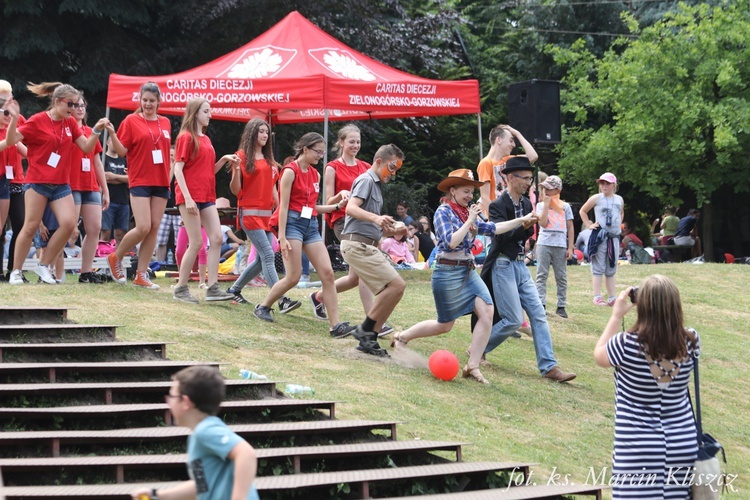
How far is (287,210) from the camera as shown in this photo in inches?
406

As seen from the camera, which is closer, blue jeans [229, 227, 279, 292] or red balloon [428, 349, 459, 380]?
red balloon [428, 349, 459, 380]

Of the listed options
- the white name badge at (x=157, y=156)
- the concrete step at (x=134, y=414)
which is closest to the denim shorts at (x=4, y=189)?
the white name badge at (x=157, y=156)

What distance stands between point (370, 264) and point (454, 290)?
0.82 meters

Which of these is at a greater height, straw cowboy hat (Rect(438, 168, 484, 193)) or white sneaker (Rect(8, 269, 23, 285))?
straw cowboy hat (Rect(438, 168, 484, 193))

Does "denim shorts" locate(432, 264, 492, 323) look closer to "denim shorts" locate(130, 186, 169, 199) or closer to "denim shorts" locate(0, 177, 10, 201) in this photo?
"denim shorts" locate(130, 186, 169, 199)

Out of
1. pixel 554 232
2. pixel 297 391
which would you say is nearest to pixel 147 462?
pixel 297 391

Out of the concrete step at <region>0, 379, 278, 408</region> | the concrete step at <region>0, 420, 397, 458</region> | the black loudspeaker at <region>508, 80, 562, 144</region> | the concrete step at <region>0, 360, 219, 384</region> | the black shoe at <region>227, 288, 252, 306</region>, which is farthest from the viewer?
the black loudspeaker at <region>508, 80, 562, 144</region>

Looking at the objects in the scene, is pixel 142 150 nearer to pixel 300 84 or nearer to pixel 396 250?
pixel 300 84

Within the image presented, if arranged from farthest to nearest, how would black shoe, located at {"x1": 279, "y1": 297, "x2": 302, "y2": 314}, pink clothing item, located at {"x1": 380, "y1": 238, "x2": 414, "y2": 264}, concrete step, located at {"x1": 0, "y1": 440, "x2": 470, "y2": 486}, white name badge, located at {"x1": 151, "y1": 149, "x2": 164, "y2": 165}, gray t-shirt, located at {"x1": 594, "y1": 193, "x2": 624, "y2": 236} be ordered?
1. pink clothing item, located at {"x1": 380, "y1": 238, "x2": 414, "y2": 264}
2. gray t-shirt, located at {"x1": 594, "y1": 193, "x2": 624, "y2": 236}
3. black shoe, located at {"x1": 279, "y1": 297, "x2": 302, "y2": 314}
4. white name badge, located at {"x1": 151, "y1": 149, "x2": 164, "y2": 165}
5. concrete step, located at {"x1": 0, "y1": 440, "x2": 470, "y2": 486}

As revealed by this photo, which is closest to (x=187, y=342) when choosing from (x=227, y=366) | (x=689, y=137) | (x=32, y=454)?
(x=227, y=366)

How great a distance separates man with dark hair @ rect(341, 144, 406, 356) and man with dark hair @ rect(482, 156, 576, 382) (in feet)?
2.84

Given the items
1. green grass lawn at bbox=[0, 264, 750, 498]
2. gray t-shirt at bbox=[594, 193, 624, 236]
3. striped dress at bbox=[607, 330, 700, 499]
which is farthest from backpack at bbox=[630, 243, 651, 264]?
striped dress at bbox=[607, 330, 700, 499]

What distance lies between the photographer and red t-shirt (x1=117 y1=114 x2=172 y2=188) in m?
11.1

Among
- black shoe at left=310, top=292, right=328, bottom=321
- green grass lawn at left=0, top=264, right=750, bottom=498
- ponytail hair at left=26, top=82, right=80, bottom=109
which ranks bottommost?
green grass lawn at left=0, top=264, right=750, bottom=498
